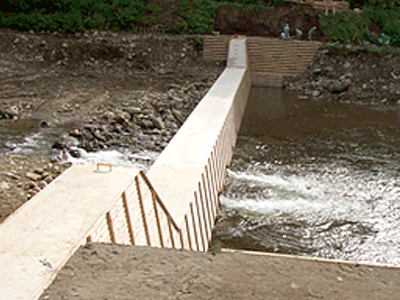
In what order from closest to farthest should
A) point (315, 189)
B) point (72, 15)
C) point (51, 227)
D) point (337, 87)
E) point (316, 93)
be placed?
1. point (51, 227)
2. point (315, 189)
3. point (337, 87)
4. point (316, 93)
5. point (72, 15)

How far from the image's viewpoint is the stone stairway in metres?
21.4

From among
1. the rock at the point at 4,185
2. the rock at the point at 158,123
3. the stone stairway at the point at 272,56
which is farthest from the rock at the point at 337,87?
the rock at the point at 4,185

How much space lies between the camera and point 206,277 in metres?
3.59

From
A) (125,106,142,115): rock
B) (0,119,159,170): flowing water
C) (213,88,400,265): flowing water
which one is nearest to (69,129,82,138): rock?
(0,119,159,170): flowing water

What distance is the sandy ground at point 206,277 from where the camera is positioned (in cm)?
337

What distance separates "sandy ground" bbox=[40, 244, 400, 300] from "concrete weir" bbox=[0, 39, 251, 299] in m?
0.18

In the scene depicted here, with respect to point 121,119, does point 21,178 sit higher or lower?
higher

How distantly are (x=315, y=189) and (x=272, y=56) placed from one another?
1267 centimetres

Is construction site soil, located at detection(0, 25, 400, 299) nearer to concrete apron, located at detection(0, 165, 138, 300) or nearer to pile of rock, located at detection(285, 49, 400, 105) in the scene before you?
pile of rock, located at detection(285, 49, 400, 105)

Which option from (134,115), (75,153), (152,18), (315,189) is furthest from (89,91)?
(152,18)

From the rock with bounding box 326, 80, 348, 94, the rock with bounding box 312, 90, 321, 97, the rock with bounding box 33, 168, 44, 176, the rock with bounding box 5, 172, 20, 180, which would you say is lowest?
the rock with bounding box 312, 90, 321, 97

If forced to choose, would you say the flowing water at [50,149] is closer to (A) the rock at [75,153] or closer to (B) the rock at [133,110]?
(A) the rock at [75,153]

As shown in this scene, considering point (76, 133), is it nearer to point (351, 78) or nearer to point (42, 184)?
point (42, 184)

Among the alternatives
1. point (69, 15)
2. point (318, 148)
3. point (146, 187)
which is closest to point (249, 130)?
point (318, 148)
